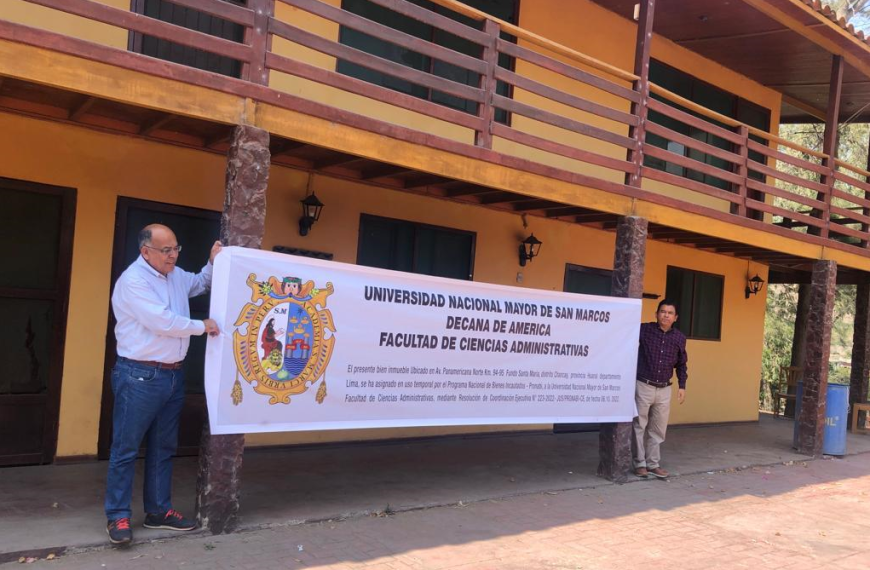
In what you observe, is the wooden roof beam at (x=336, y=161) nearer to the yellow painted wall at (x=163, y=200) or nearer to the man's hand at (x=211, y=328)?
the yellow painted wall at (x=163, y=200)

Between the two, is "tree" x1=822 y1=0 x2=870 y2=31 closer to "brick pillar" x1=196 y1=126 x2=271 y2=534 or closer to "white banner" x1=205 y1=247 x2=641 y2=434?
"white banner" x1=205 y1=247 x2=641 y2=434

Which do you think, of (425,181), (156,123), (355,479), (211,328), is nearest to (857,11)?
(425,181)

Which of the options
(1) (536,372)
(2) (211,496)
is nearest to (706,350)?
(1) (536,372)

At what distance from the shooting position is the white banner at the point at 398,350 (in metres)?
5.03

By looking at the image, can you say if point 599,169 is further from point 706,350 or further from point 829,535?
point 829,535

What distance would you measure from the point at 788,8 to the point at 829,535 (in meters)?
6.22

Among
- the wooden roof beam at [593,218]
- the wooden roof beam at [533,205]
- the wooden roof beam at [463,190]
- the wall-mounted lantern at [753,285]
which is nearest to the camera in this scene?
the wooden roof beam at [463,190]

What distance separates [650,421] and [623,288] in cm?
156

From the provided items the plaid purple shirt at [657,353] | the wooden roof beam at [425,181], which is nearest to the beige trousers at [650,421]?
the plaid purple shirt at [657,353]

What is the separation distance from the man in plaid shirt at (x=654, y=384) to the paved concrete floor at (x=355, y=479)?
0.60 meters

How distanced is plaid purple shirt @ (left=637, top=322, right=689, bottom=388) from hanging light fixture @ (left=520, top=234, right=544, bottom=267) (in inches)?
Answer: 85.0

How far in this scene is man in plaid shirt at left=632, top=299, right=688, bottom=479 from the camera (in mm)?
7891

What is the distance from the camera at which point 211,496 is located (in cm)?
500

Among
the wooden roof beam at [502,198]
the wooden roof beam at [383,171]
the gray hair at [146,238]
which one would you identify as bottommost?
the gray hair at [146,238]
